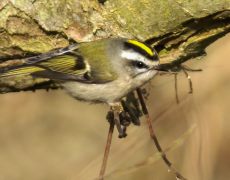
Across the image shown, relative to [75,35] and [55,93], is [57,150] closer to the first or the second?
[55,93]

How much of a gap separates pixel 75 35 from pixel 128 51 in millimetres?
205

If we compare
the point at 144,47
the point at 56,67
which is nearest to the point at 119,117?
the point at 144,47

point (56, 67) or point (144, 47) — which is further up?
point (144, 47)

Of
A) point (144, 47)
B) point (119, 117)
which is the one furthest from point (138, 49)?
point (119, 117)

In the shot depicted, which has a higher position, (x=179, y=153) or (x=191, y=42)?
(x=191, y=42)

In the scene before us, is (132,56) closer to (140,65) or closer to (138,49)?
(140,65)

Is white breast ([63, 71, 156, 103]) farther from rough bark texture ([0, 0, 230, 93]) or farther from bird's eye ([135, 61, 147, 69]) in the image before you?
rough bark texture ([0, 0, 230, 93])

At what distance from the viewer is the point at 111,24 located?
5.67 feet

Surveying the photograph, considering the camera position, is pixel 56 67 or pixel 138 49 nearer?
pixel 138 49

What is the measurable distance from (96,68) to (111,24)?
0.97 feet

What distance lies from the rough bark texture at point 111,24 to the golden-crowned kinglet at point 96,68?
0.04 metres

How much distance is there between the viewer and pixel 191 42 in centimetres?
168

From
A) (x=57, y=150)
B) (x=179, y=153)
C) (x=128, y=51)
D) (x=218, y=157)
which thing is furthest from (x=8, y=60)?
(x=57, y=150)

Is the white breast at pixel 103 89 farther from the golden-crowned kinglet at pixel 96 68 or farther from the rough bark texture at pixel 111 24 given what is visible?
the rough bark texture at pixel 111 24
